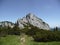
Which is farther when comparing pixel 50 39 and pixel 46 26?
pixel 46 26

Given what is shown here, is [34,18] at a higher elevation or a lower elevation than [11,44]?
higher

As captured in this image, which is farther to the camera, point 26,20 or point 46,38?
point 26,20

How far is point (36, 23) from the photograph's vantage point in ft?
406

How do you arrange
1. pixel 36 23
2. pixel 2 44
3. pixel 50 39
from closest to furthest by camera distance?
pixel 2 44, pixel 50 39, pixel 36 23

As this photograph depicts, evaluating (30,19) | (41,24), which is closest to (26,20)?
(30,19)

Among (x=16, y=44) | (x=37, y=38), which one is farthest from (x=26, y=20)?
(x=16, y=44)

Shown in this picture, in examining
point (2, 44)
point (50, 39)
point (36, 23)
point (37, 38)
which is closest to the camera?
point (2, 44)

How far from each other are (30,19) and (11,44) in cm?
9962

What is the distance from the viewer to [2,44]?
2556cm

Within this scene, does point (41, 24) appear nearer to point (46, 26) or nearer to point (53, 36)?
point (46, 26)

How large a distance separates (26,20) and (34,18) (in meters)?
8.17

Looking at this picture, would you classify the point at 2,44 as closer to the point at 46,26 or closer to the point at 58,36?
the point at 58,36

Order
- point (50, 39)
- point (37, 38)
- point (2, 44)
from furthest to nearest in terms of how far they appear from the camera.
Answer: point (37, 38)
point (50, 39)
point (2, 44)

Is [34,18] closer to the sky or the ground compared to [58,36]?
closer to the sky
